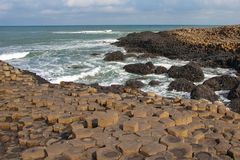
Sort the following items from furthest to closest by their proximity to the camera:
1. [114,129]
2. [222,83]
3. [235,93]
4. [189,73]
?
1. [189,73]
2. [222,83]
3. [235,93]
4. [114,129]

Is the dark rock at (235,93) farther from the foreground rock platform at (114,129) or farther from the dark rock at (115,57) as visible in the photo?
the dark rock at (115,57)

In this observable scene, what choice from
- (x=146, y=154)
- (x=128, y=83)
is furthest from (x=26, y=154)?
(x=128, y=83)

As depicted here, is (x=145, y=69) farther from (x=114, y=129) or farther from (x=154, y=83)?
(x=114, y=129)

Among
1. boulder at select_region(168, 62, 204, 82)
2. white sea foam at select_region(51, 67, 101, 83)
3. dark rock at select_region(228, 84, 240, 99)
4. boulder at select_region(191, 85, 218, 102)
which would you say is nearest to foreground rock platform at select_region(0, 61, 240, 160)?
boulder at select_region(191, 85, 218, 102)

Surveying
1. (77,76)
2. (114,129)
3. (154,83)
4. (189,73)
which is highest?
(114,129)

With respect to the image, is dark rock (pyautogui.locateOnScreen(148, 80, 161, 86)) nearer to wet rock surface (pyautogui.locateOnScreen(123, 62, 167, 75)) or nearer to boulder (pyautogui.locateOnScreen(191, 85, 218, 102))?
wet rock surface (pyautogui.locateOnScreen(123, 62, 167, 75))

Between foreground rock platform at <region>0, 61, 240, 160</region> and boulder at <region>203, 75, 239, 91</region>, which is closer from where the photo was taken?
foreground rock platform at <region>0, 61, 240, 160</region>

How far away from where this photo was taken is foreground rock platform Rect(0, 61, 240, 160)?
15.2ft

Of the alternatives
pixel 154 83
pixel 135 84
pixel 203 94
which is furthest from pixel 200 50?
pixel 203 94

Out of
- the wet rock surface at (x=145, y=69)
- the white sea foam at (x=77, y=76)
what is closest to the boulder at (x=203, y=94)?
the wet rock surface at (x=145, y=69)

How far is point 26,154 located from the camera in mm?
4613

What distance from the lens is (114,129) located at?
5.28 metres

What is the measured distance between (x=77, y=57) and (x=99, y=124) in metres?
18.6

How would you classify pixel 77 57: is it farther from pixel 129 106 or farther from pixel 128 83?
pixel 129 106
